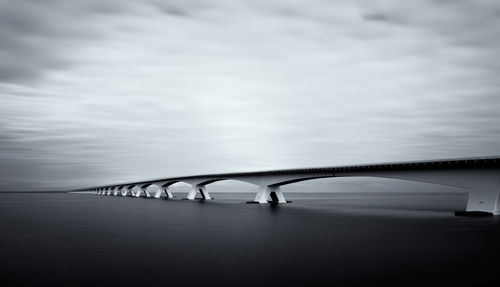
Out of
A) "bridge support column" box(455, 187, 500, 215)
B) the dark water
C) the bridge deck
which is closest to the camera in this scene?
the dark water

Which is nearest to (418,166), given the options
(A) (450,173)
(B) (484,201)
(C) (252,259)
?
(A) (450,173)

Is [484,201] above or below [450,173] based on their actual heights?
below

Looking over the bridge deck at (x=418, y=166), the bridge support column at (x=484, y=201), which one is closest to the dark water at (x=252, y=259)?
the bridge deck at (x=418, y=166)

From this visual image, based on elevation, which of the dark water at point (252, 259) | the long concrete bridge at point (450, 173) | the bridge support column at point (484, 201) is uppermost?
the long concrete bridge at point (450, 173)

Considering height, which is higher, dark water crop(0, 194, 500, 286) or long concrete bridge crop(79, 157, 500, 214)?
long concrete bridge crop(79, 157, 500, 214)

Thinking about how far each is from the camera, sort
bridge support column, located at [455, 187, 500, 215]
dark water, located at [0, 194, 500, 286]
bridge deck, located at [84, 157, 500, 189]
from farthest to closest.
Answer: bridge support column, located at [455, 187, 500, 215]
bridge deck, located at [84, 157, 500, 189]
dark water, located at [0, 194, 500, 286]

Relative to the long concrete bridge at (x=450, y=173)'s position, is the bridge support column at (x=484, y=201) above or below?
below

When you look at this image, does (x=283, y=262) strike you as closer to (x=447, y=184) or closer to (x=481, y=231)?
(x=481, y=231)

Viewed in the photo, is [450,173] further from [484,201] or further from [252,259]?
[252,259]

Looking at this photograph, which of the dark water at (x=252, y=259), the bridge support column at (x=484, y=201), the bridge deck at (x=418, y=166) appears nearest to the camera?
the dark water at (x=252, y=259)

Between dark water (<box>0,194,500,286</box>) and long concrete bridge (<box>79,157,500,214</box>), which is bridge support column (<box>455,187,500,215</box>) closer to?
long concrete bridge (<box>79,157,500,214</box>)

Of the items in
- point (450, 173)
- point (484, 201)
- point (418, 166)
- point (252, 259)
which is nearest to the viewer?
point (252, 259)

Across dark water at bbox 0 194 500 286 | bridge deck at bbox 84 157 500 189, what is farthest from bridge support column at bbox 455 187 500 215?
dark water at bbox 0 194 500 286

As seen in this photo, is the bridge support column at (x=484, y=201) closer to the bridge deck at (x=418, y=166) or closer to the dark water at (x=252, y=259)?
the bridge deck at (x=418, y=166)
